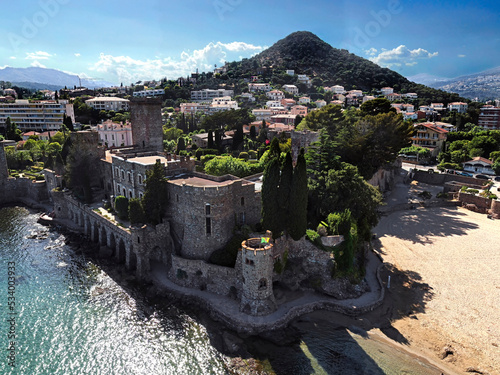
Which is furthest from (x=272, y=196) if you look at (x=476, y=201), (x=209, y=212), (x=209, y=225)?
(x=476, y=201)

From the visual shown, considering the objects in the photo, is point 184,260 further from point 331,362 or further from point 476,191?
point 476,191

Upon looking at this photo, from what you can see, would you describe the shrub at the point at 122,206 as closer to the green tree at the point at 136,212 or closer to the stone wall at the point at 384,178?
the green tree at the point at 136,212

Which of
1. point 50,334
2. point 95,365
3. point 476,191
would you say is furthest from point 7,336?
point 476,191

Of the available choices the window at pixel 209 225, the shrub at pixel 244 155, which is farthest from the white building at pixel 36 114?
the window at pixel 209 225

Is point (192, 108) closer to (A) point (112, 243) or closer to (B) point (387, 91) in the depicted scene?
(A) point (112, 243)

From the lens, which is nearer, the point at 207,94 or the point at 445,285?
the point at 445,285

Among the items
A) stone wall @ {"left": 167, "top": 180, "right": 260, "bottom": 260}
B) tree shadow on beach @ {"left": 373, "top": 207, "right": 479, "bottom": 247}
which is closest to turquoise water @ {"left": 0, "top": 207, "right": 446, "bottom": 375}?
stone wall @ {"left": 167, "top": 180, "right": 260, "bottom": 260}
